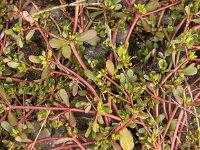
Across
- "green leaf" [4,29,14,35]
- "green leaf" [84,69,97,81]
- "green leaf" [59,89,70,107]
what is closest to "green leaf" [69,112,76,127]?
"green leaf" [59,89,70,107]

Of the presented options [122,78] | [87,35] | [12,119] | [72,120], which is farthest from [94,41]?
[12,119]

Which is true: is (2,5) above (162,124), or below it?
above

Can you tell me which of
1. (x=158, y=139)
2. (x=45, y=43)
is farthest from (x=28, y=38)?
(x=158, y=139)

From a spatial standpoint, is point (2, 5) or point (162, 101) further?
point (2, 5)

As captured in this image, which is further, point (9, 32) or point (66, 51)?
point (9, 32)

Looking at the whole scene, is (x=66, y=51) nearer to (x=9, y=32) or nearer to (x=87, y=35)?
(x=87, y=35)

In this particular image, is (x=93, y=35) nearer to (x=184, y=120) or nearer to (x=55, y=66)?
(x=55, y=66)

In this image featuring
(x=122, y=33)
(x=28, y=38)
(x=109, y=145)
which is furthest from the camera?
(x=122, y=33)

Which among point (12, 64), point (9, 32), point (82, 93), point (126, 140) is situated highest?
point (9, 32)

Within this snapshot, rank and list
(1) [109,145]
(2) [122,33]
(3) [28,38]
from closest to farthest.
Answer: (1) [109,145] < (3) [28,38] < (2) [122,33]
